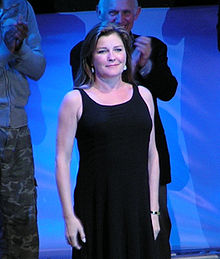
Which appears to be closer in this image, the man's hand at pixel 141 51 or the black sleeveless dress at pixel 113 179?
the black sleeveless dress at pixel 113 179

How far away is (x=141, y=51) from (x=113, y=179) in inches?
39.4

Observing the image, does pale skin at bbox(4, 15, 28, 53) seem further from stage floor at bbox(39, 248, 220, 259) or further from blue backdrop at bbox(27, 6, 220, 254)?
stage floor at bbox(39, 248, 220, 259)

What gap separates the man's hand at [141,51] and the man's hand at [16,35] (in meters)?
0.62

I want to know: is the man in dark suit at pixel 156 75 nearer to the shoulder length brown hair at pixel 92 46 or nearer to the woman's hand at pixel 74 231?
the shoulder length brown hair at pixel 92 46

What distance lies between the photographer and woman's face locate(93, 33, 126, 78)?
2.27m

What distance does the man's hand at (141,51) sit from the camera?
9.78ft

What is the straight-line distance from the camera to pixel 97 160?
224 centimetres

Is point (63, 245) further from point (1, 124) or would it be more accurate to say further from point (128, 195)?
point (128, 195)

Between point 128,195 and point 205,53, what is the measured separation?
1.91 meters

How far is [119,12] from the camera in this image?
3195 mm

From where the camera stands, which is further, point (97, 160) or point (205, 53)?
point (205, 53)

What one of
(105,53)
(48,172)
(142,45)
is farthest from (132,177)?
(48,172)

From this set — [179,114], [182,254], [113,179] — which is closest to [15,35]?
[113,179]

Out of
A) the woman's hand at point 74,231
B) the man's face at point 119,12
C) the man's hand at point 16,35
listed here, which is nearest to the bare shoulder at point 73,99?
the woman's hand at point 74,231
